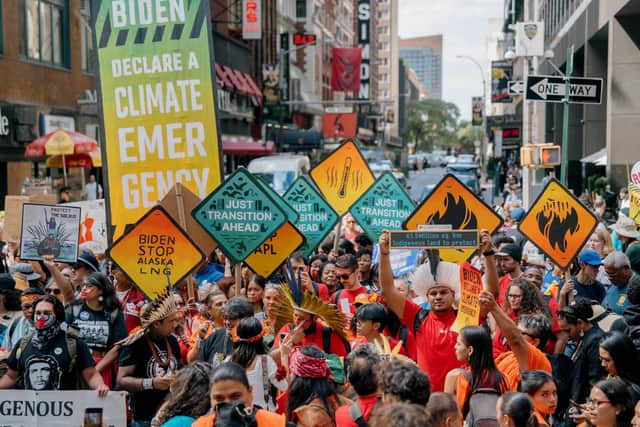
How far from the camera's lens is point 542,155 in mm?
17312

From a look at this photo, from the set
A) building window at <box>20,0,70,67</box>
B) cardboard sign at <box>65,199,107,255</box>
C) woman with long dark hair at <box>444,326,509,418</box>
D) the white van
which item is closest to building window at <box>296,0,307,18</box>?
the white van

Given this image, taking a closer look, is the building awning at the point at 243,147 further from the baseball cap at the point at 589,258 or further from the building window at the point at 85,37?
the baseball cap at the point at 589,258

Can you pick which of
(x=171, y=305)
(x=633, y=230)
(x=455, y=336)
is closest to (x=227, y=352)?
(x=171, y=305)

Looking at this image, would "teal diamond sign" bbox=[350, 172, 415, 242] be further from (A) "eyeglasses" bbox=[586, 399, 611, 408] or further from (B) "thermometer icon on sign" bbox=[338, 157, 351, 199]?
(A) "eyeglasses" bbox=[586, 399, 611, 408]

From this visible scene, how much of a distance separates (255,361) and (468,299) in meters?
1.49

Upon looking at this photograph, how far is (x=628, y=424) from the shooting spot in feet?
17.4

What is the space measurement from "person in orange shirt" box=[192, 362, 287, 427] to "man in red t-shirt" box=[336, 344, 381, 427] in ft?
1.62

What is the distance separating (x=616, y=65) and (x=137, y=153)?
60.8 feet

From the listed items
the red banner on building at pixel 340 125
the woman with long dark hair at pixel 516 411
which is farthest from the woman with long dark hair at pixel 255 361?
the red banner on building at pixel 340 125

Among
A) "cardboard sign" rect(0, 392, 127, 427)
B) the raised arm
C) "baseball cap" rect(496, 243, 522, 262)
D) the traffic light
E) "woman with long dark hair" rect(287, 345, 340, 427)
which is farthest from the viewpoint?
the traffic light

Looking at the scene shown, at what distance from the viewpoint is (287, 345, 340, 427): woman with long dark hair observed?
5.10 m

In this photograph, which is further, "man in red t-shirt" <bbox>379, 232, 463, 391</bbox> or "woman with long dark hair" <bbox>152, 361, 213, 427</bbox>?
"man in red t-shirt" <bbox>379, 232, 463, 391</bbox>

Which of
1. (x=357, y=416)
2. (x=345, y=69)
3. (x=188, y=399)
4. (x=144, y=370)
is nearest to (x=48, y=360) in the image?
(x=144, y=370)

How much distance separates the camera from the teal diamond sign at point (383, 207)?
11.8m
